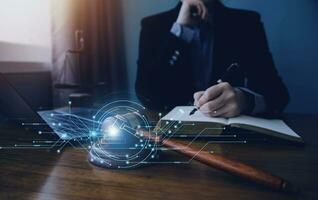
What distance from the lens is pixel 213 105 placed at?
64cm

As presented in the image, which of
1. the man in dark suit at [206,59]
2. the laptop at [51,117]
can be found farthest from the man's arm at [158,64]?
the laptop at [51,117]

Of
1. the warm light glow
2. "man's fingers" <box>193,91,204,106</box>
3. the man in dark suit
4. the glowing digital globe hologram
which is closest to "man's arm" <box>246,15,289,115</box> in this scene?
the man in dark suit

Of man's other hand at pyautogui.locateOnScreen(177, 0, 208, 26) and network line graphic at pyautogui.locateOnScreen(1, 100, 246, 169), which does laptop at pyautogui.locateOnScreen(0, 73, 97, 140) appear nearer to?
network line graphic at pyautogui.locateOnScreen(1, 100, 246, 169)

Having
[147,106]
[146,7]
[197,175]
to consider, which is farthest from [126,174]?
[146,7]

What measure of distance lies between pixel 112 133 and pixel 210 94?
211mm

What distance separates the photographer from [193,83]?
2.34 ft

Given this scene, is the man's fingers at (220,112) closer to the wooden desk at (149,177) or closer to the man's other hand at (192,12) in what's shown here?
the wooden desk at (149,177)

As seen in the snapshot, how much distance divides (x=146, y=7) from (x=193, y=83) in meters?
0.19

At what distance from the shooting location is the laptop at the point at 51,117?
651 mm

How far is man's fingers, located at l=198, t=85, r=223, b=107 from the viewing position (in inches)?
25.8

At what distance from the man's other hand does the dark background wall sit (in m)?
0.03

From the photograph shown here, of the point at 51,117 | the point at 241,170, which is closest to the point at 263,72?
the point at 241,170

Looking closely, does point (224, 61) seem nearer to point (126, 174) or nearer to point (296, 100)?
point (296, 100)

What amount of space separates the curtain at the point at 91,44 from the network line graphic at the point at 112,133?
0.06m
